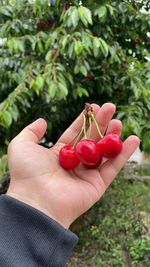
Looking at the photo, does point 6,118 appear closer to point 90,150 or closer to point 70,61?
point 70,61

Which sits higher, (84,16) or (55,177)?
(84,16)

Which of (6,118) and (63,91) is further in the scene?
(6,118)

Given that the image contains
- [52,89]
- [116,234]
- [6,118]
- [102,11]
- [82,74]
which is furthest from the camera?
[116,234]

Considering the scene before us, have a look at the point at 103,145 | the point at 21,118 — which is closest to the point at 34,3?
the point at 21,118

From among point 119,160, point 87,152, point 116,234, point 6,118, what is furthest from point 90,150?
point 116,234

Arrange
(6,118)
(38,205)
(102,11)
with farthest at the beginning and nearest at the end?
(102,11), (6,118), (38,205)

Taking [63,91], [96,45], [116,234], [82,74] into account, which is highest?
[96,45]

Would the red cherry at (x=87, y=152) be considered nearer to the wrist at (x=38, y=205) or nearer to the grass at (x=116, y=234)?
the wrist at (x=38, y=205)

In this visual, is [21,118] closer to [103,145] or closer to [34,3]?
[34,3]
